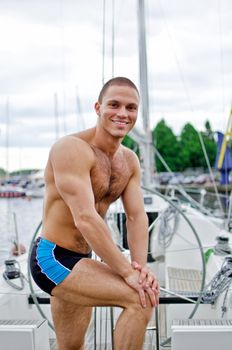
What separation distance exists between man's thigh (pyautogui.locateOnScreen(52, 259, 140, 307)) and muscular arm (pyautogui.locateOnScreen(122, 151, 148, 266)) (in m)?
0.24

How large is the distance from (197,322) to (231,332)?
8.2 inches

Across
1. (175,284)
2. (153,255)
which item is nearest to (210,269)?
(175,284)

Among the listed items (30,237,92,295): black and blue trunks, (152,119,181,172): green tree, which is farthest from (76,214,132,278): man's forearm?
(152,119,181,172): green tree

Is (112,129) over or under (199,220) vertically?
over

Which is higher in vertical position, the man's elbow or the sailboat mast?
the sailboat mast

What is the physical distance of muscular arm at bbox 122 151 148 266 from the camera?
2.59m

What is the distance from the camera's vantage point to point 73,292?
7.86ft

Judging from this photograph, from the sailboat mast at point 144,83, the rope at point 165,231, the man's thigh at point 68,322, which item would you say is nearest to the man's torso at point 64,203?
the man's thigh at point 68,322

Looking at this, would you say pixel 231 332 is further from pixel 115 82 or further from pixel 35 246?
pixel 115 82

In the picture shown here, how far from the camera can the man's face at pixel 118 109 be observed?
245cm

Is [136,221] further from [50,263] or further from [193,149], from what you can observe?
[193,149]

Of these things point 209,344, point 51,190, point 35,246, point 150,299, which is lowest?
point 209,344

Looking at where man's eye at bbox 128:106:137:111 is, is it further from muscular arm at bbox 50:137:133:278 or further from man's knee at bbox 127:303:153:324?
man's knee at bbox 127:303:153:324

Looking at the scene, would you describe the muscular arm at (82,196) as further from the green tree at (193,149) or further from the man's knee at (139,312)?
the green tree at (193,149)
